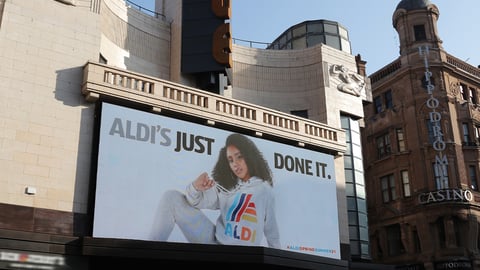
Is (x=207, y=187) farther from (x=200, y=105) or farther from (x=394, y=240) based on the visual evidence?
(x=394, y=240)

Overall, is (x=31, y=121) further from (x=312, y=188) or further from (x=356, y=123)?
(x=356, y=123)

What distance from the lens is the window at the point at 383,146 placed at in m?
49.7

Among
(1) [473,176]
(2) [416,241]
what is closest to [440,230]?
(2) [416,241]

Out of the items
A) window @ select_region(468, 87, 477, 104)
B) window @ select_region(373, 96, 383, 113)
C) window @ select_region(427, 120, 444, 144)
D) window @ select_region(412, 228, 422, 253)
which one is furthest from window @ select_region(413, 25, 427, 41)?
window @ select_region(412, 228, 422, 253)

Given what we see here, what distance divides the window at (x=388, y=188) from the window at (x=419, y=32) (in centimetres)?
1303

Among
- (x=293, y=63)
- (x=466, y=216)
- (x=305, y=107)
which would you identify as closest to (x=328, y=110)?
(x=305, y=107)

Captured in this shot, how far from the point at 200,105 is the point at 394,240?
29.5 m

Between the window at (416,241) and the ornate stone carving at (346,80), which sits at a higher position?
the ornate stone carving at (346,80)

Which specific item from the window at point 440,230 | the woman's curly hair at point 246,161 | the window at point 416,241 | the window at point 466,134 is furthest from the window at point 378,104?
the woman's curly hair at point 246,161

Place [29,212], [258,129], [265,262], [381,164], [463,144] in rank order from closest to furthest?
1. [29,212]
2. [265,262]
3. [258,129]
4. [463,144]
5. [381,164]

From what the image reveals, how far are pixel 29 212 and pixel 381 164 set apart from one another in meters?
36.6

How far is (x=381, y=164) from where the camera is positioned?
4981 cm

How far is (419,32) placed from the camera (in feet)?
167

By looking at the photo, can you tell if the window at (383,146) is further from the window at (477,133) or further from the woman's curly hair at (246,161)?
the woman's curly hair at (246,161)
